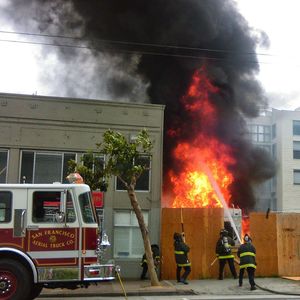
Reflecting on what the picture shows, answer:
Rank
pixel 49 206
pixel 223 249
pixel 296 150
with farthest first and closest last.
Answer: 1. pixel 296 150
2. pixel 223 249
3. pixel 49 206

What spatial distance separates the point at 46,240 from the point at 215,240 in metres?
8.52

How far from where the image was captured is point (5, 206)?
9.16 metres

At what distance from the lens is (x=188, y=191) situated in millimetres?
20422

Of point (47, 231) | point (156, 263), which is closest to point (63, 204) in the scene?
point (47, 231)

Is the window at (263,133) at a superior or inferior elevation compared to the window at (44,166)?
Result: superior

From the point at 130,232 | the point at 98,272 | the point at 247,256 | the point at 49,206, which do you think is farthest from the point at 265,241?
the point at 49,206

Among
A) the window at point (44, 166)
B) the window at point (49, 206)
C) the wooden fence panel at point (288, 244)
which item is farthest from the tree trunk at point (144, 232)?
the wooden fence panel at point (288, 244)

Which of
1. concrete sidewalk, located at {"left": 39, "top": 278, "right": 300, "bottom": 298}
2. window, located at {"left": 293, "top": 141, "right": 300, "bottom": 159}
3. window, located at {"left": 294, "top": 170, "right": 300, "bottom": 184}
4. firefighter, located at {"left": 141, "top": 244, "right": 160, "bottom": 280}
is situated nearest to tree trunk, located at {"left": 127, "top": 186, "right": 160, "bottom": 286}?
concrete sidewalk, located at {"left": 39, "top": 278, "right": 300, "bottom": 298}

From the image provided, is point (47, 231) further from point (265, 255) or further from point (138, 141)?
point (265, 255)

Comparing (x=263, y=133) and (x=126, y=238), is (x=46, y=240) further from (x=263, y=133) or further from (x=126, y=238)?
(x=263, y=133)

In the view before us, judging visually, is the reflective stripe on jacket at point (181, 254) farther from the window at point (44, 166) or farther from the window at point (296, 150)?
the window at point (296, 150)

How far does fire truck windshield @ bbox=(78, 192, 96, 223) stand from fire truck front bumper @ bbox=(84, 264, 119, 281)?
2.80 feet

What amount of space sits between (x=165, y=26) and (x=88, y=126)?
842cm

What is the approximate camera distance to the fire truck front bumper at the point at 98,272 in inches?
358
